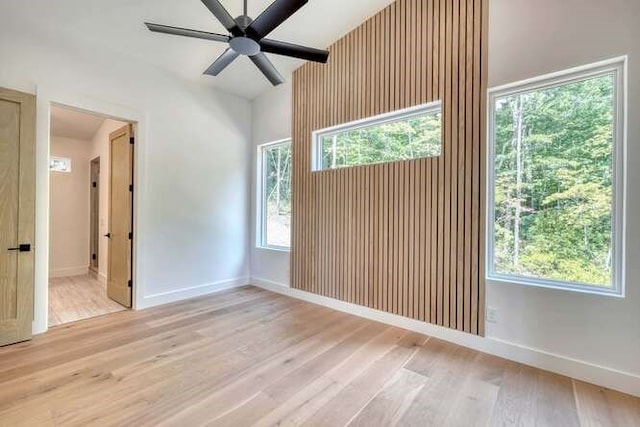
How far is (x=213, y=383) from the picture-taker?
2248 mm

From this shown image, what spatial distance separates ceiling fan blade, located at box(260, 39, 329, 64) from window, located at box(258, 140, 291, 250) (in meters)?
2.05

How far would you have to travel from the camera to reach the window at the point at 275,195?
15.8ft

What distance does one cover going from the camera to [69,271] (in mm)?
5945

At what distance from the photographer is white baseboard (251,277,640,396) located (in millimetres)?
2232

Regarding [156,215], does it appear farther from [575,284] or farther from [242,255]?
[575,284]

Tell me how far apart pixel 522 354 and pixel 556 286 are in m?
0.66

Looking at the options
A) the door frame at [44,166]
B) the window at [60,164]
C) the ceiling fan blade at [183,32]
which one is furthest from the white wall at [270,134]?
the window at [60,164]

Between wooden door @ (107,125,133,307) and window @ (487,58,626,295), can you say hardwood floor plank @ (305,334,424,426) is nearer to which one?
window @ (487,58,626,295)

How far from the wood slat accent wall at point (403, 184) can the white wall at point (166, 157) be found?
1205mm

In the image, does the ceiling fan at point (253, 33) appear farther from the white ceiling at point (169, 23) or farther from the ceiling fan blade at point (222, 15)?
the white ceiling at point (169, 23)

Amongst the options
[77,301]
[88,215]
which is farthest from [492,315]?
[88,215]

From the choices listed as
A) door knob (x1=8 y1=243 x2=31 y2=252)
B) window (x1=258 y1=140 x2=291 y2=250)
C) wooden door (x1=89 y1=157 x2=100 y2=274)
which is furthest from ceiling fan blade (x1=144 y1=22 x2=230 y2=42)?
wooden door (x1=89 y1=157 x2=100 y2=274)

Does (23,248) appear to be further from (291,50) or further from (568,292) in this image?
(568,292)

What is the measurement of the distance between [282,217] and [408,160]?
90.3 inches
